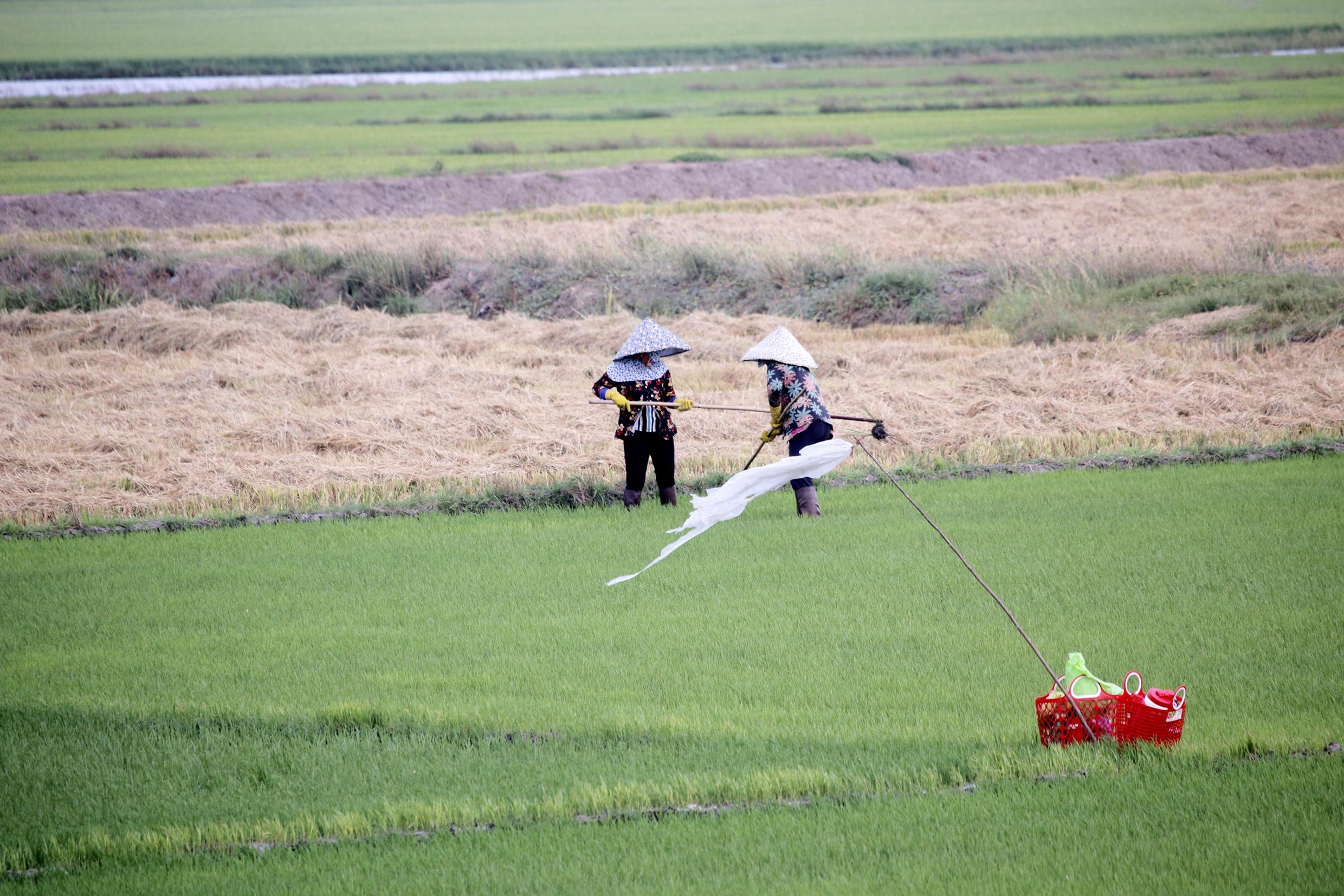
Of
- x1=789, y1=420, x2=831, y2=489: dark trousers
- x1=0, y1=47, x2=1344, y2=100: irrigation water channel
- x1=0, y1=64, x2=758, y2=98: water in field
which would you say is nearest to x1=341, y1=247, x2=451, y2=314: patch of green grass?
x1=789, y1=420, x2=831, y2=489: dark trousers

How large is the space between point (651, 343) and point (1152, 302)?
28.7 feet

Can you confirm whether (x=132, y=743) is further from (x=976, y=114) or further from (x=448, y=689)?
(x=976, y=114)

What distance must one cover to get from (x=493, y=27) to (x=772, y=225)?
222 feet

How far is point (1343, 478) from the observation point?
9.38 m

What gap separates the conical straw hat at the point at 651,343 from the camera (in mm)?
9078

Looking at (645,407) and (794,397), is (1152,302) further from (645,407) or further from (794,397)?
(645,407)

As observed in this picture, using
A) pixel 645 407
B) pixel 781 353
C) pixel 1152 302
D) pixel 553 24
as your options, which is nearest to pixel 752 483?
pixel 781 353

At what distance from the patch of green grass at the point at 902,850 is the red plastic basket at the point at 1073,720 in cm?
30

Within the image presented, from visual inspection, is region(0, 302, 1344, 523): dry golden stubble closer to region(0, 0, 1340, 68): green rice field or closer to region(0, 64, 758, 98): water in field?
region(0, 64, 758, 98): water in field

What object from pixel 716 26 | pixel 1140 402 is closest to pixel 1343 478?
pixel 1140 402

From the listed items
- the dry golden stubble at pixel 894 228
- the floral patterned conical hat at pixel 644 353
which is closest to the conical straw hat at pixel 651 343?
the floral patterned conical hat at pixel 644 353

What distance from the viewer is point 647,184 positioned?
28.5 metres

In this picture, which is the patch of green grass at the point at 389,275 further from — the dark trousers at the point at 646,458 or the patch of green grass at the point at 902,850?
the patch of green grass at the point at 902,850

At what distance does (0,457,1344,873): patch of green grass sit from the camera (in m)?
5.06
